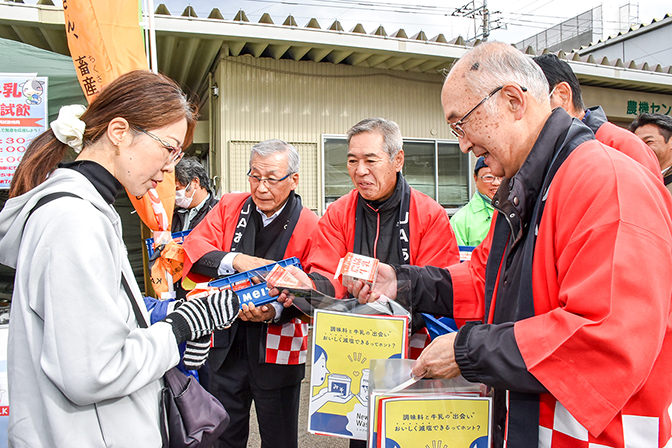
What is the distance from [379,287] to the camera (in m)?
2.09

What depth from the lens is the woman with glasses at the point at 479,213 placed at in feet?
12.1

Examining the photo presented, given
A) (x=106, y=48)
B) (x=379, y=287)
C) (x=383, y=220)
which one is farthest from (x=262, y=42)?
(x=379, y=287)

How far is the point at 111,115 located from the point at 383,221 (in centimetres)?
155

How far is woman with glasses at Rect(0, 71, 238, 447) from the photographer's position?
118 centimetres

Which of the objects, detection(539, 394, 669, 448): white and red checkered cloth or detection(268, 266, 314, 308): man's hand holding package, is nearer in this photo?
detection(539, 394, 669, 448): white and red checkered cloth

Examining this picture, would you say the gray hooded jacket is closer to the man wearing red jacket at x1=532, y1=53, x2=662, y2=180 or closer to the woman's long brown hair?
the woman's long brown hair

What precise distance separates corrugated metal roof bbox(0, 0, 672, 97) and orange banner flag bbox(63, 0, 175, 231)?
238 centimetres

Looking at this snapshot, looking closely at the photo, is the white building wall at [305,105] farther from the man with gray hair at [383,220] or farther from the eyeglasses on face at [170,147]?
the eyeglasses on face at [170,147]

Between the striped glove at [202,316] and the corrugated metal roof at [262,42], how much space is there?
17.7 feet

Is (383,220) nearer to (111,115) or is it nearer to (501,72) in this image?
(501,72)

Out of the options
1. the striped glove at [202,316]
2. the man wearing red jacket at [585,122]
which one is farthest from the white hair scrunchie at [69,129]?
the man wearing red jacket at [585,122]

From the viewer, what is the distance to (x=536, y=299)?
1290 millimetres

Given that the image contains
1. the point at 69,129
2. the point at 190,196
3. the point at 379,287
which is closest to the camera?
the point at 69,129

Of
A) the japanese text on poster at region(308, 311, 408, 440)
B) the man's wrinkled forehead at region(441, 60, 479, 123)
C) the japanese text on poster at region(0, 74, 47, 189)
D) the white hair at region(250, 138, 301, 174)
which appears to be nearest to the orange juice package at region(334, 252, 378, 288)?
the japanese text on poster at region(308, 311, 408, 440)
